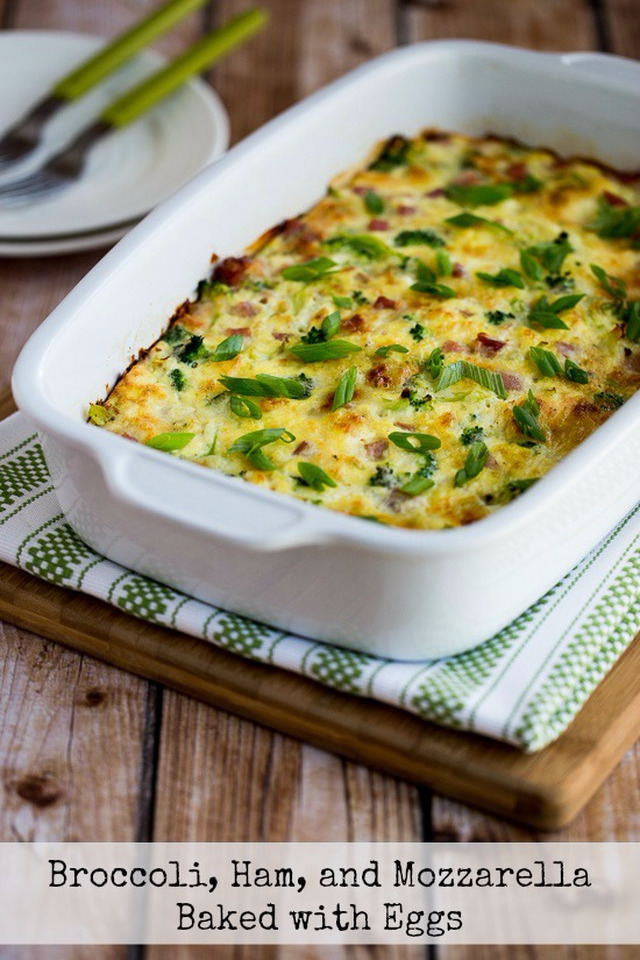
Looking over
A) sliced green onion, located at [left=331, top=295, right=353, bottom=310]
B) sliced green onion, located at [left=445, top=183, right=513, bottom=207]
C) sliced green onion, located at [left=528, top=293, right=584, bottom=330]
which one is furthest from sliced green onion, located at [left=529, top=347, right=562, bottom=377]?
sliced green onion, located at [left=445, top=183, right=513, bottom=207]

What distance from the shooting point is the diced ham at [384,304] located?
2.96 m

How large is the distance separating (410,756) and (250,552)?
1.41ft

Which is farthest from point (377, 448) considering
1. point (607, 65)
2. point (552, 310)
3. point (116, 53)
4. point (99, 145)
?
point (116, 53)

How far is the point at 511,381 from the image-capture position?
2750mm

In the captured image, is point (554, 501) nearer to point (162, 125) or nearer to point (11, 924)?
point (11, 924)

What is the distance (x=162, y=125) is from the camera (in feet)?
13.0

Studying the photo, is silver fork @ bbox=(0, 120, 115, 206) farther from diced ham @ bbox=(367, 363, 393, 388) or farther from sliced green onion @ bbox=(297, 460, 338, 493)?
sliced green onion @ bbox=(297, 460, 338, 493)

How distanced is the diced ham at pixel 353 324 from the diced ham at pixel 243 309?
0.20m

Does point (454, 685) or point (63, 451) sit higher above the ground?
point (63, 451)

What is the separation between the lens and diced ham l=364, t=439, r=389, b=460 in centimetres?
256

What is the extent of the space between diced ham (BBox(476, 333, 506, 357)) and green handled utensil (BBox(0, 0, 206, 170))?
1683 millimetres

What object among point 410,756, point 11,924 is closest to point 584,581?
point 410,756

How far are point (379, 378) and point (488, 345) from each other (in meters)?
0.26

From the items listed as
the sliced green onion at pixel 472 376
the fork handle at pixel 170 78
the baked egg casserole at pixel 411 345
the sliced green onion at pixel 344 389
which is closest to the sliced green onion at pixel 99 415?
the baked egg casserole at pixel 411 345
